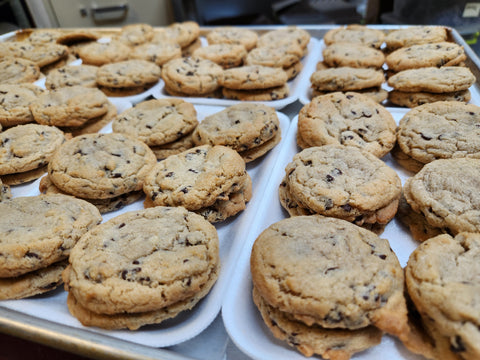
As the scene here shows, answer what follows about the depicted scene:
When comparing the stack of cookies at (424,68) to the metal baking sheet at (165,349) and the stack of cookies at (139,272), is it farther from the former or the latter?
the stack of cookies at (139,272)

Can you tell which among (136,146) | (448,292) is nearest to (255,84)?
(136,146)

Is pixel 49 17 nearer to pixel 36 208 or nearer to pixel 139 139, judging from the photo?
pixel 139 139

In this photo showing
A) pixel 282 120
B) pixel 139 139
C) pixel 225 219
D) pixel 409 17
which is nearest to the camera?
pixel 225 219

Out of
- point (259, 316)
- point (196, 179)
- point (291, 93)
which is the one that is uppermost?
point (196, 179)

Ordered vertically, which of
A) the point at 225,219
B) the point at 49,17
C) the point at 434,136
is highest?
the point at 49,17

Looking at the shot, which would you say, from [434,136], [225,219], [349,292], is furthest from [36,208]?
[434,136]

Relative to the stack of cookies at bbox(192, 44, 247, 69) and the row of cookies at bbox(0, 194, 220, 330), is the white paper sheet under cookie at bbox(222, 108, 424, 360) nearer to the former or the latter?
the row of cookies at bbox(0, 194, 220, 330)

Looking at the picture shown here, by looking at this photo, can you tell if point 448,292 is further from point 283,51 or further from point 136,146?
point 283,51
